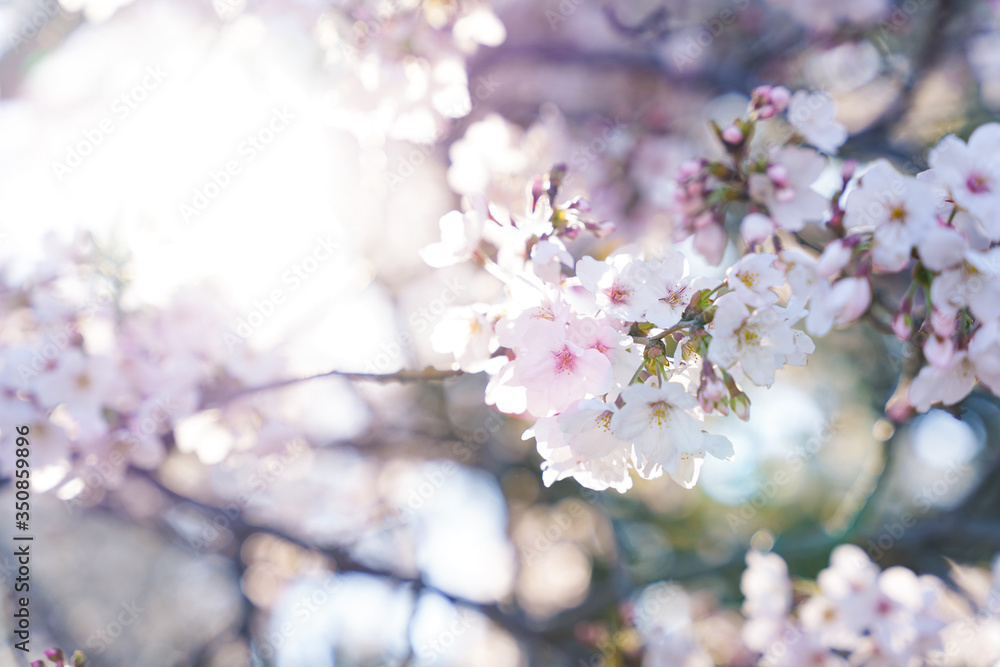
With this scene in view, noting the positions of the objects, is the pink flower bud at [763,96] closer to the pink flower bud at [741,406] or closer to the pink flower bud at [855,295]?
the pink flower bud at [855,295]

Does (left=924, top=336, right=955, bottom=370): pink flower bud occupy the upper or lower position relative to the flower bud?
lower

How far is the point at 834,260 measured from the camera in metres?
0.99

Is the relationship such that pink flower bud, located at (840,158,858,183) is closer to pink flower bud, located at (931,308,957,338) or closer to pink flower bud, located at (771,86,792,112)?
pink flower bud, located at (771,86,792,112)

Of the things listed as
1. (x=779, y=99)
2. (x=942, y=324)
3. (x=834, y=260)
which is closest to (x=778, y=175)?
(x=779, y=99)

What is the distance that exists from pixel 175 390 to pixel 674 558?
3.51 m

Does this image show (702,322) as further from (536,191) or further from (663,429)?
(536,191)

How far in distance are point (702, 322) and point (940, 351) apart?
440 mm

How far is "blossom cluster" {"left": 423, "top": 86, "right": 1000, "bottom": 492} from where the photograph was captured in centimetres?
92

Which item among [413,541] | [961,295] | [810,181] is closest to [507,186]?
[810,181]

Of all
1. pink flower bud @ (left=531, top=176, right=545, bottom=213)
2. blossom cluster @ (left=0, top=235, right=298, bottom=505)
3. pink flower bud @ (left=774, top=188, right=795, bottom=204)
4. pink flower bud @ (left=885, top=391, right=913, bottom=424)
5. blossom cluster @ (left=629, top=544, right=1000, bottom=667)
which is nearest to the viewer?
pink flower bud @ (left=531, top=176, right=545, bottom=213)

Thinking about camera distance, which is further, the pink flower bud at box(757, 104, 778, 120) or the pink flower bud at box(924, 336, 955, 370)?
the pink flower bud at box(757, 104, 778, 120)

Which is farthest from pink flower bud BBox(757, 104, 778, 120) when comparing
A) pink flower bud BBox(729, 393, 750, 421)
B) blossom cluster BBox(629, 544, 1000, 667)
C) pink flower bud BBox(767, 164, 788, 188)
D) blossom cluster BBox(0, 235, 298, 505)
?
blossom cluster BBox(0, 235, 298, 505)

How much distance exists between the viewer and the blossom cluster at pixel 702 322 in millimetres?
922

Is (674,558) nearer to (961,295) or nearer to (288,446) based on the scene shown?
(288,446)
